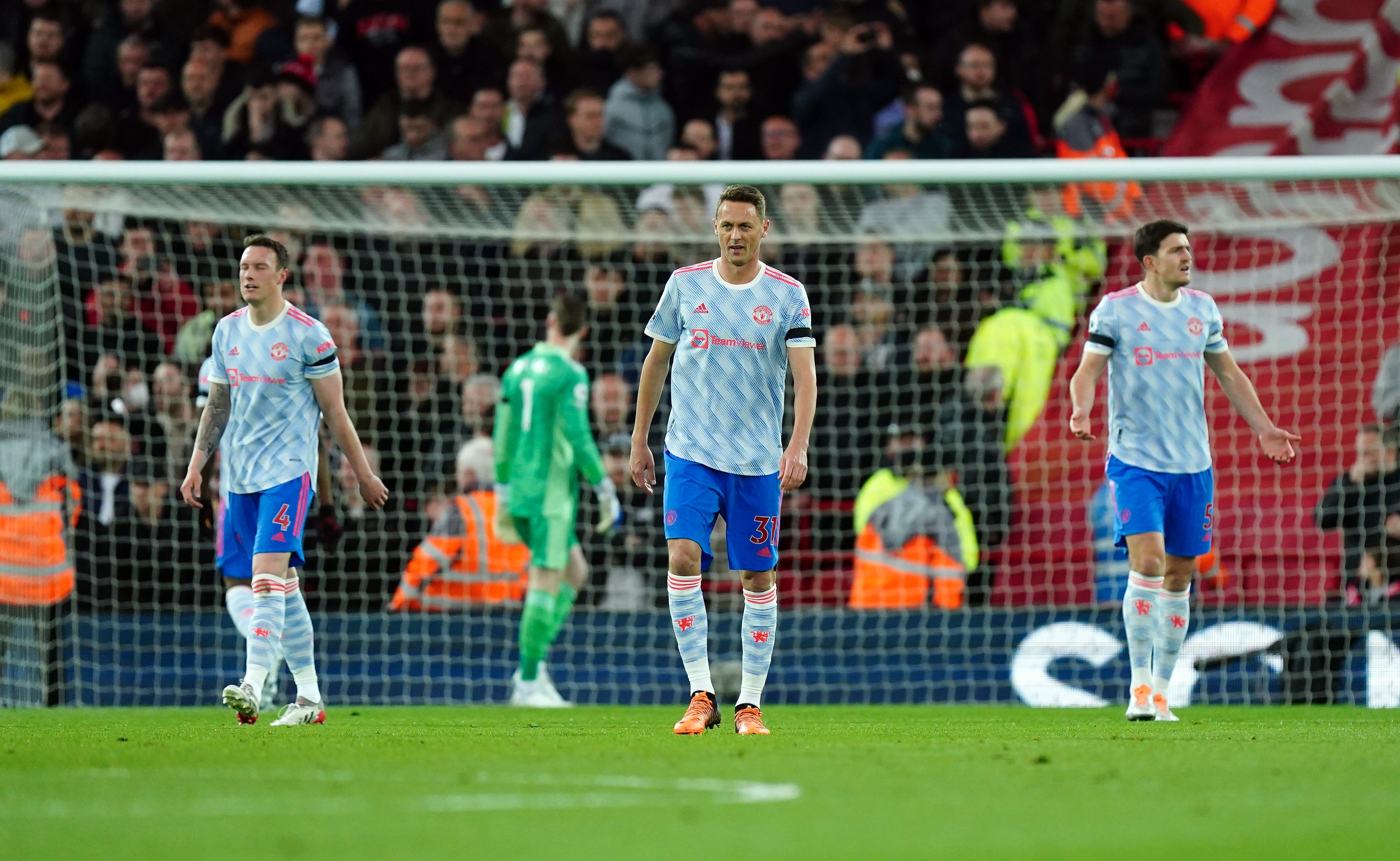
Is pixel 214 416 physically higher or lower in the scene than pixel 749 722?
higher

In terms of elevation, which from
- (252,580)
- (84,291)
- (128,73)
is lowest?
(252,580)

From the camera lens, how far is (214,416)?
8.26 meters

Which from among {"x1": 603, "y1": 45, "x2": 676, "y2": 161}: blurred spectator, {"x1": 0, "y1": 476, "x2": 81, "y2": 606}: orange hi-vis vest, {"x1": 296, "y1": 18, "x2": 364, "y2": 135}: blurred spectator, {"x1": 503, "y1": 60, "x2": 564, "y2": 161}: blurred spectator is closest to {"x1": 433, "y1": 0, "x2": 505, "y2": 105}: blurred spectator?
{"x1": 503, "y1": 60, "x2": 564, "y2": 161}: blurred spectator

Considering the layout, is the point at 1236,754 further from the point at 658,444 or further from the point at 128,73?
the point at 128,73

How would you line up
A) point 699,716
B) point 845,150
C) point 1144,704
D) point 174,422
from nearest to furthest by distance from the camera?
point 699,716
point 1144,704
point 174,422
point 845,150

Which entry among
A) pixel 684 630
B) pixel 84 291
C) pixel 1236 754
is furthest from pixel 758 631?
pixel 84 291

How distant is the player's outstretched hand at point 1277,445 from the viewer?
8.35 m

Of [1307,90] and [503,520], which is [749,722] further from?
[1307,90]

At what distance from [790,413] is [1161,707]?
4851mm

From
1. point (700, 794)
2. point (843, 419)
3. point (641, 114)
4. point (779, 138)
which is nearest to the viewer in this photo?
point (700, 794)

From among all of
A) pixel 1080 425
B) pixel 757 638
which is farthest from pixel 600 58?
pixel 757 638

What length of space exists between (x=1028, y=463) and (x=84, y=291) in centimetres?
659

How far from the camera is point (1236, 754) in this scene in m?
5.99

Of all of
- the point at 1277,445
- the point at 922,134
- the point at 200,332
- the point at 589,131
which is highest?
the point at 589,131
